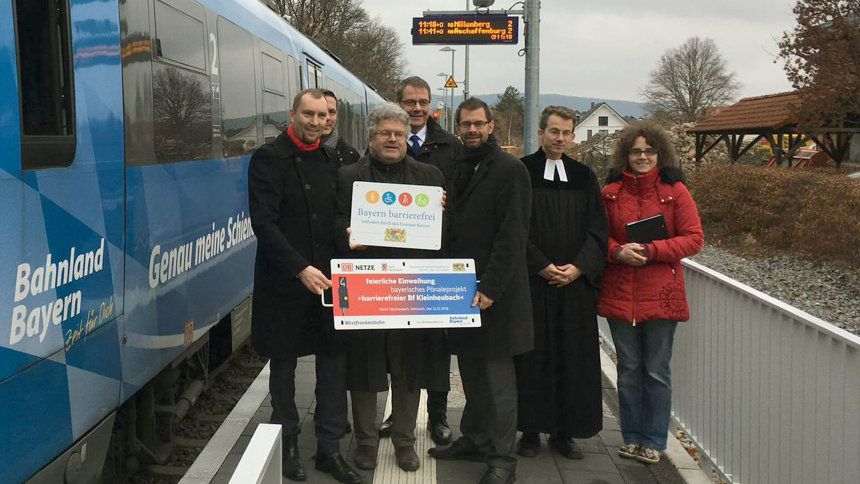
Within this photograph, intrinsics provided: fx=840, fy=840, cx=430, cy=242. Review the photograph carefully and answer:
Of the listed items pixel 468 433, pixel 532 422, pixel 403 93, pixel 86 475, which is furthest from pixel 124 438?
pixel 403 93

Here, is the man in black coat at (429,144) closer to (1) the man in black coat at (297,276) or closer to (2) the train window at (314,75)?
(1) the man in black coat at (297,276)

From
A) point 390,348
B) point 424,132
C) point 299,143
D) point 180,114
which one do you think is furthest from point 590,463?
point 180,114

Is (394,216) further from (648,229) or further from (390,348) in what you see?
(648,229)

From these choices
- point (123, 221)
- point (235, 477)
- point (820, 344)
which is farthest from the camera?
point (123, 221)

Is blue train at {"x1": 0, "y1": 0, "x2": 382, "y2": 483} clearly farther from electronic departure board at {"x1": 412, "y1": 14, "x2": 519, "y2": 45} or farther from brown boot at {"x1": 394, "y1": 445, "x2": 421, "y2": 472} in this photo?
electronic departure board at {"x1": 412, "y1": 14, "x2": 519, "y2": 45}

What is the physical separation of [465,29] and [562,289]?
1077 cm

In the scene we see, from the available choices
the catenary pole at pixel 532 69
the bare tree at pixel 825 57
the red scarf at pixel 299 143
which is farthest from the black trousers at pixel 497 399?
the bare tree at pixel 825 57

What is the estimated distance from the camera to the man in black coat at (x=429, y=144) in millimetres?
5152

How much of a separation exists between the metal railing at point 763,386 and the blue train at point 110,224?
2.95m

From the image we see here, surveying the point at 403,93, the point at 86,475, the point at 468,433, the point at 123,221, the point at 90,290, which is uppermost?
the point at 403,93

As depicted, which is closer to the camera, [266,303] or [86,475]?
[86,475]

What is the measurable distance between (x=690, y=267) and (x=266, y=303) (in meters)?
2.49

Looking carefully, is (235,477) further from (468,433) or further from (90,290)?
(468,433)

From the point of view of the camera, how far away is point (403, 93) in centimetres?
530
